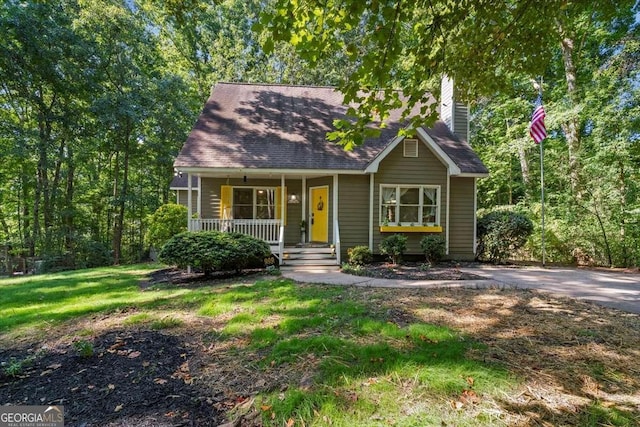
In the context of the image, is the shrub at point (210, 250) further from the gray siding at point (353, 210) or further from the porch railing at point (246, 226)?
the gray siding at point (353, 210)

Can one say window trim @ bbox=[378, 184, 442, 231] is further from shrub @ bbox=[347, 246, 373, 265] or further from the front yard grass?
the front yard grass

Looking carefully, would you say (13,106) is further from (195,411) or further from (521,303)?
(521,303)

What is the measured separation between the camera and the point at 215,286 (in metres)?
6.67

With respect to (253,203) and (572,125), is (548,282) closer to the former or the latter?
(253,203)

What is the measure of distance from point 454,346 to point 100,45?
17.4 m

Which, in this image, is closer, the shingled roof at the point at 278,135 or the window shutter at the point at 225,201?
the shingled roof at the point at 278,135

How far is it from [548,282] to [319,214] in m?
6.53

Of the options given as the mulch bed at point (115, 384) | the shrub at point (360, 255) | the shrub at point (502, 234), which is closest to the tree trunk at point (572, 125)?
the shrub at point (502, 234)

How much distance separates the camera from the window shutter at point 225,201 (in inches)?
413

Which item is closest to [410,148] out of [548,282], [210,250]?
[548,282]

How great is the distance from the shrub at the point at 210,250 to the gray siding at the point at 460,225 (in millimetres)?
6586

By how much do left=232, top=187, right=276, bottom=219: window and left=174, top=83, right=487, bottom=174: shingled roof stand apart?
1462 millimetres

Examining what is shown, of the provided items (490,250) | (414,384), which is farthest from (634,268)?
(414,384)

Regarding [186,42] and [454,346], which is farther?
[186,42]
